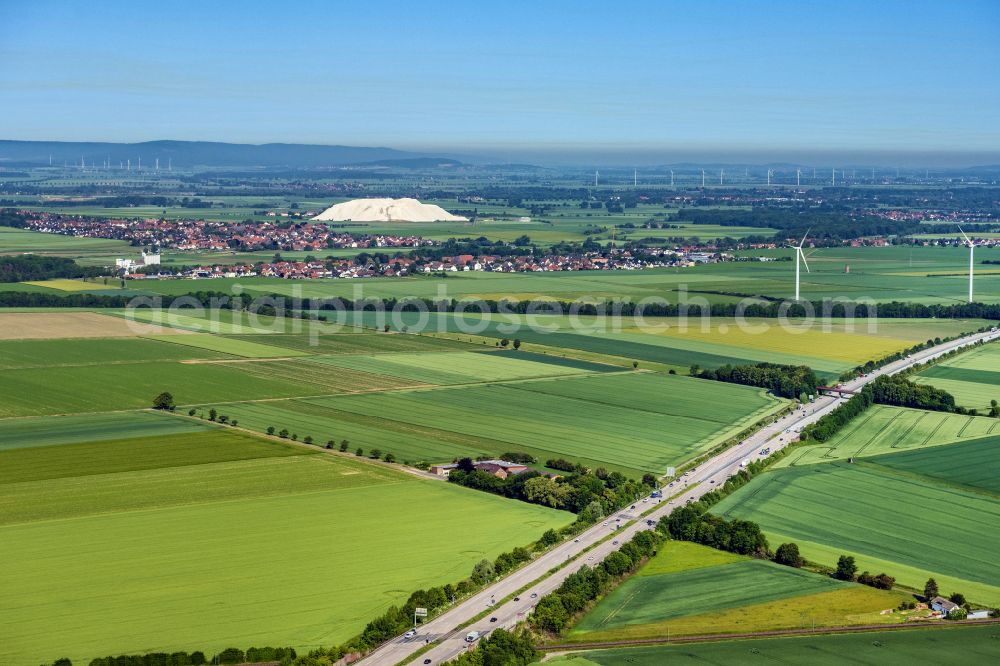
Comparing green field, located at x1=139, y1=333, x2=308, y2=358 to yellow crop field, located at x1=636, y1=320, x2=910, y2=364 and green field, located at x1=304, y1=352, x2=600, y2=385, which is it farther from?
yellow crop field, located at x1=636, y1=320, x2=910, y2=364

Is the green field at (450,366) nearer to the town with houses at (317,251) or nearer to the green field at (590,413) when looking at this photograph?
the green field at (590,413)

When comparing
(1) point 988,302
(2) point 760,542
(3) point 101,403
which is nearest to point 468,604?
(2) point 760,542

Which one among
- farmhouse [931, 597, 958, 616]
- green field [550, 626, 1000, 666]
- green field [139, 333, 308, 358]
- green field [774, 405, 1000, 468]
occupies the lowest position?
green field [550, 626, 1000, 666]

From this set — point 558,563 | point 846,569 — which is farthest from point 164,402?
point 846,569

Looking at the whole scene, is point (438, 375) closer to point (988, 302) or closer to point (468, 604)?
point (468, 604)

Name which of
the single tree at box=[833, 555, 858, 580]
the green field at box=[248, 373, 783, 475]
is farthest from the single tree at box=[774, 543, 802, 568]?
the green field at box=[248, 373, 783, 475]

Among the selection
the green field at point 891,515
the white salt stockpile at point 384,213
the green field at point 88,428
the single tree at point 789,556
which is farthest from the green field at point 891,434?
the white salt stockpile at point 384,213
